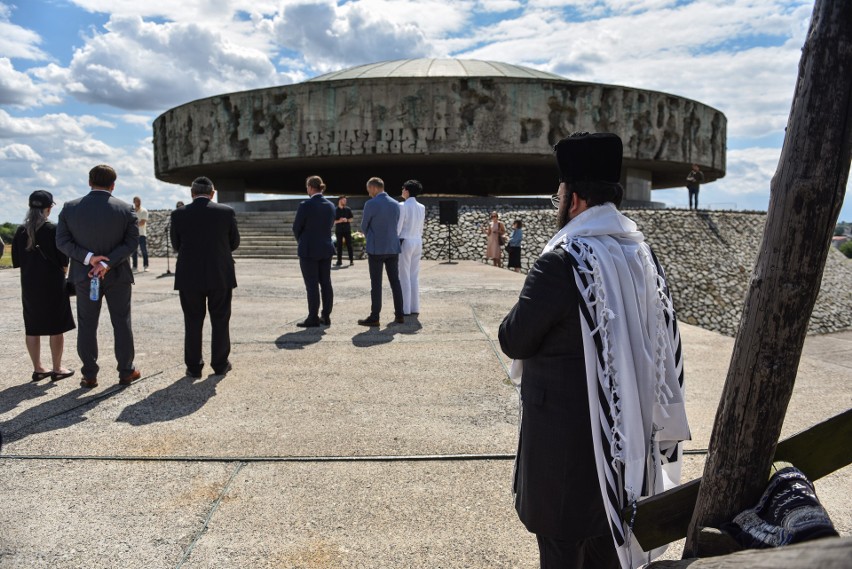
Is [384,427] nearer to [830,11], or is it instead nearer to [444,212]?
[830,11]

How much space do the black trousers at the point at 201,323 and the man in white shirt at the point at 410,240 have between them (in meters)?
2.84

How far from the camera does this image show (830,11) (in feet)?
5.31

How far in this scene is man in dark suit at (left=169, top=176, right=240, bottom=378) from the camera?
572 cm

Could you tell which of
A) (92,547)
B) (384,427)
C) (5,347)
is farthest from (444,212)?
(92,547)

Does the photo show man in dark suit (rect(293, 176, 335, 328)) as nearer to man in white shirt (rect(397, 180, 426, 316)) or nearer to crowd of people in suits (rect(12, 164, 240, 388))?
man in white shirt (rect(397, 180, 426, 316))

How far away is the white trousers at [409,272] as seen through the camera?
27.8 ft

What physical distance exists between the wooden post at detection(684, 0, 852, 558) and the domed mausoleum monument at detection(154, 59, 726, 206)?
24260 mm

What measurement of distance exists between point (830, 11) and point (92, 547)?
131 inches

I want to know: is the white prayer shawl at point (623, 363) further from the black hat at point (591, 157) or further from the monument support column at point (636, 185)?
the monument support column at point (636, 185)

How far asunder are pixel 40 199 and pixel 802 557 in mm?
5905

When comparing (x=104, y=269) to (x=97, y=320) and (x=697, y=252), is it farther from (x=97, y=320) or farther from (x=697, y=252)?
(x=697, y=252)

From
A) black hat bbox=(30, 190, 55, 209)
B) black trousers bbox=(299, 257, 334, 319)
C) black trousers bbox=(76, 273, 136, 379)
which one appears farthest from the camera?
black trousers bbox=(299, 257, 334, 319)

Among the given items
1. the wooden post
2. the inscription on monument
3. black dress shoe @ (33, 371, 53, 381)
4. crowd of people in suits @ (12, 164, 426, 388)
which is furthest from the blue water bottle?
the inscription on monument

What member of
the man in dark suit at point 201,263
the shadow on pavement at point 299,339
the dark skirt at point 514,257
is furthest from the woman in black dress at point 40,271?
the dark skirt at point 514,257
